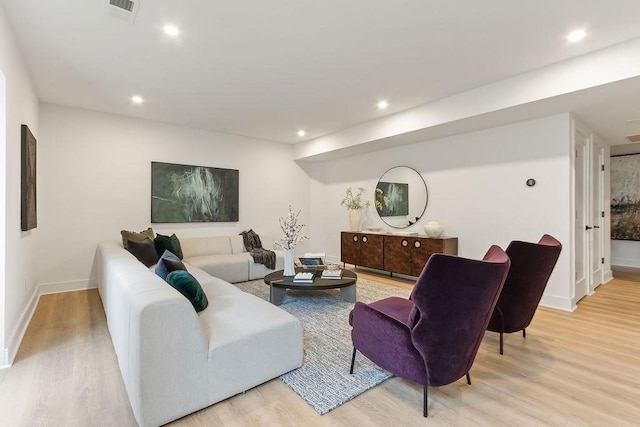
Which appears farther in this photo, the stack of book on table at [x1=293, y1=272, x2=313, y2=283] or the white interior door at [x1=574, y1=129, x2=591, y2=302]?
the white interior door at [x1=574, y1=129, x2=591, y2=302]

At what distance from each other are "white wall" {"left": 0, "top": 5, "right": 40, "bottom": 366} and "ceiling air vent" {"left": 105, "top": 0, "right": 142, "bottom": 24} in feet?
2.49

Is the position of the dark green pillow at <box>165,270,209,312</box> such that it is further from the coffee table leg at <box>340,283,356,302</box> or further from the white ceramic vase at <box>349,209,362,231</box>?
the white ceramic vase at <box>349,209,362,231</box>

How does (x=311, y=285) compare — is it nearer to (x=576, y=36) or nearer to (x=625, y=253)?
(x=576, y=36)

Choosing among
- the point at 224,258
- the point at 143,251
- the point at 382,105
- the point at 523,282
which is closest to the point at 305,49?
the point at 382,105

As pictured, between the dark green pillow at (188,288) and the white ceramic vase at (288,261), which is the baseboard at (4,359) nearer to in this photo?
the dark green pillow at (188,288)

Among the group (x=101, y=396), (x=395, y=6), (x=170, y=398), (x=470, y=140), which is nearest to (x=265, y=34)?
(x=395, y=6)

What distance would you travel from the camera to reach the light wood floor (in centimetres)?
171

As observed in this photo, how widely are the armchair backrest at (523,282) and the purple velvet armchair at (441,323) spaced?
0.83 meters

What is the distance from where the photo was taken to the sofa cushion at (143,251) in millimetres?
3811

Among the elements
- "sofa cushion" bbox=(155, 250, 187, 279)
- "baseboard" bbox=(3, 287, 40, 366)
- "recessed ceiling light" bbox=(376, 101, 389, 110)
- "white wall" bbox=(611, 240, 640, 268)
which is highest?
"recessed ceiling light" bbox=(376, 101, 389, 110)

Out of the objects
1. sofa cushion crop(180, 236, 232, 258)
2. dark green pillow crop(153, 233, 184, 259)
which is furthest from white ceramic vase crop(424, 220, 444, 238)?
dark green pillow crop(153, 233, 184, 259)

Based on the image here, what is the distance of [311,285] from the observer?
334 cm

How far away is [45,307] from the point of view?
3.57 m

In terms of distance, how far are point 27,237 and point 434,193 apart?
205 inches
